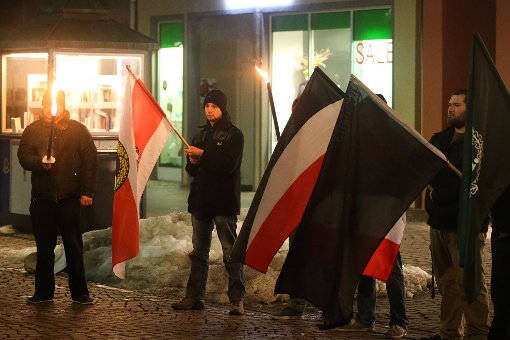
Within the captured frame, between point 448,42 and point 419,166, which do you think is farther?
point 448,42

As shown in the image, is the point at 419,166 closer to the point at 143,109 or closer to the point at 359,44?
the point at 143,109

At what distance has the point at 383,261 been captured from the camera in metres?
8.54

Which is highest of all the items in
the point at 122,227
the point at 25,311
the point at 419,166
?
the point at 419,166

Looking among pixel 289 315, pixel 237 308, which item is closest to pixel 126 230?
pixel 237 308

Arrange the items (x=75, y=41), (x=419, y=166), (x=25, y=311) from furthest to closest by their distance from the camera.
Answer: (x=75, y=41), (x=25, y=311), (x=419, y=166)

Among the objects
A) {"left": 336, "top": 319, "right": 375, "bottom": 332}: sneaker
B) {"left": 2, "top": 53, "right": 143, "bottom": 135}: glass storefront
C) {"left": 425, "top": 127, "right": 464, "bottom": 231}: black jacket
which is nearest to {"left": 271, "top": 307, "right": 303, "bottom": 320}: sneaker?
{"left": 336, "top": 319, "right": 375, "bottom": 332}: sneaker

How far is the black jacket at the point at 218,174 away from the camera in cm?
963

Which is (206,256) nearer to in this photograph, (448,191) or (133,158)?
(133,158)

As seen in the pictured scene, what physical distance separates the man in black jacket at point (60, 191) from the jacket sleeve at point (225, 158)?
46.7 inches

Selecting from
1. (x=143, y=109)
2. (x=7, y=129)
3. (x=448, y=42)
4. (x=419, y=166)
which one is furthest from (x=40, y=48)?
(x=419, y=166)

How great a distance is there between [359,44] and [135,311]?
1092cm

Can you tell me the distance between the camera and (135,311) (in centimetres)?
979

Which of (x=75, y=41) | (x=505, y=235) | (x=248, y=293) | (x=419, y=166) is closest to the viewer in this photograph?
(x=505, y=235)

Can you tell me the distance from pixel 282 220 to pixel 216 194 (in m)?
1.18
